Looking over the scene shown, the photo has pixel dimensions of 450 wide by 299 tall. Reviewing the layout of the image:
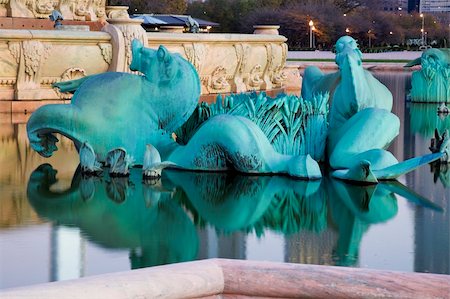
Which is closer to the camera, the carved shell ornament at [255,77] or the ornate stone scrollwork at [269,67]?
the carved shell ornament at [255,77]

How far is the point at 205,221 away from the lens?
28.6 ft

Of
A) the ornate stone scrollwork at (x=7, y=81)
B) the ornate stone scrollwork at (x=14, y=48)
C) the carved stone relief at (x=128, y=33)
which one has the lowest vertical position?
the ornate stone scrollwork at (x=7, y=81)

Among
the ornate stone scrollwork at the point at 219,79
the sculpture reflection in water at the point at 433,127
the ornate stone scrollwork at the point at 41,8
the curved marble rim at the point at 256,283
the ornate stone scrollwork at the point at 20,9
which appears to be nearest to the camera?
the curved marble rim at the point at 256,283

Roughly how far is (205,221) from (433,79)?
15.1 meters

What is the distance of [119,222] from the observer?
8.64 metres

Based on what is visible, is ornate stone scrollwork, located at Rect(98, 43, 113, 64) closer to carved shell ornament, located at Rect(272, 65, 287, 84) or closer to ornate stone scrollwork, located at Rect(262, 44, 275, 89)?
ornate stone scrollwork, located at Rect(262, 44, 275, 89)

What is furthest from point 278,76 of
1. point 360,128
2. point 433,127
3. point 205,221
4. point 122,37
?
point 205,221

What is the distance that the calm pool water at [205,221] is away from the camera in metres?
7.35

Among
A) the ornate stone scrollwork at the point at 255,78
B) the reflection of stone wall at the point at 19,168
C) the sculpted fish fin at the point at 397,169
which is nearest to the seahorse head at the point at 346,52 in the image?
the sculpted fish fin at the point at 397,169

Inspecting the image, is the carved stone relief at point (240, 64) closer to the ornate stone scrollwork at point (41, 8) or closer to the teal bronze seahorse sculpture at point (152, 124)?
the ornate stone scrollwork at point (41, 8)

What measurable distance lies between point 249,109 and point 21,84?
6.56 m

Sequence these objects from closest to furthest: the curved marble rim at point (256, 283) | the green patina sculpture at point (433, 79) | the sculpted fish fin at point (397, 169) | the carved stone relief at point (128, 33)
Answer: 1. the curved marble rim at point (256, 283)
2. the sculpted fish fin at point (397, 169)
3. the carved stone relief at point (128, 33)
4. the green patina sculpture at point (433, 79)

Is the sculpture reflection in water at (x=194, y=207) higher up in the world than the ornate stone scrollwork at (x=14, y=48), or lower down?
lower down

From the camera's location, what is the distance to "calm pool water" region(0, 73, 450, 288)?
24.1ft
